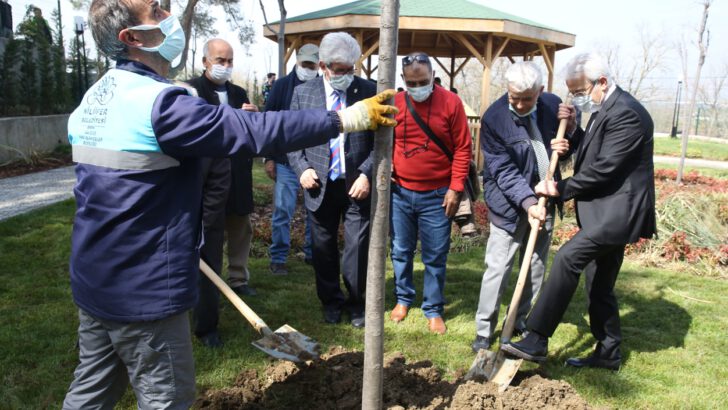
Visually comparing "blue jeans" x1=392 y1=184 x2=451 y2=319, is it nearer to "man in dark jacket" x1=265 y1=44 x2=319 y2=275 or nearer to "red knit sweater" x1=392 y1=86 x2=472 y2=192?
"red knit sweater" x1=392 y1=86 x2=472 y2=192

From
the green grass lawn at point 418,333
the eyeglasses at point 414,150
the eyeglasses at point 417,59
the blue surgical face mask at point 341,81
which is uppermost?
the eyeglasses at point 417,59

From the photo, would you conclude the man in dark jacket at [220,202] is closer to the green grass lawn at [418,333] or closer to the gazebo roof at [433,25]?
the green grass lawn at [418,333]

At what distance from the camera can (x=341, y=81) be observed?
379cm

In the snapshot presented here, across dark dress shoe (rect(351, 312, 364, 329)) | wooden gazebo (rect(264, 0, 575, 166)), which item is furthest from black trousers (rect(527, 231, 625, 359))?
wooden gazebo (rect(264, 0, 575, 166))

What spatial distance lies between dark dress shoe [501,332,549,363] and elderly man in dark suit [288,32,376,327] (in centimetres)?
121

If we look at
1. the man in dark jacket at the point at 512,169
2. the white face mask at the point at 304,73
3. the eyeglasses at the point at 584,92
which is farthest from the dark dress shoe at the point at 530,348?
the white face mask at the point at 304,73

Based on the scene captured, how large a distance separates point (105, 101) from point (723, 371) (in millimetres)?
3843

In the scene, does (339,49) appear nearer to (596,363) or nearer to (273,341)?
(273,341)

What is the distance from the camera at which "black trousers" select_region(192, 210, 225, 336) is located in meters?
3.54

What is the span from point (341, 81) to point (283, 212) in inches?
81.9

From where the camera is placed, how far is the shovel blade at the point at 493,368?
123 inches

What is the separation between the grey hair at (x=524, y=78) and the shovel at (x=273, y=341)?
6.34ft

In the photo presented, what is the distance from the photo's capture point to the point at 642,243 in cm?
664

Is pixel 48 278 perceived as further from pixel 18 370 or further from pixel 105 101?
pixel 105 101
